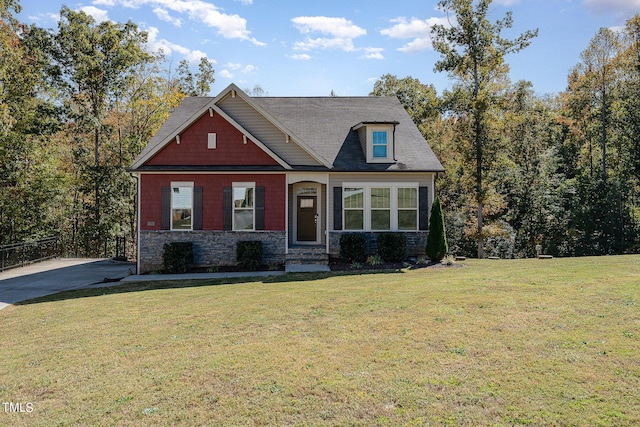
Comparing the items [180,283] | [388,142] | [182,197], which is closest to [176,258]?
[180,283]

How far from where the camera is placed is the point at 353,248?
16.4 meters

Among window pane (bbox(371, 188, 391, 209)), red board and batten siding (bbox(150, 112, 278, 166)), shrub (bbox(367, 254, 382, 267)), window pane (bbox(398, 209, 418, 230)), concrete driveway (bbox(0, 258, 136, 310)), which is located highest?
red board and batten siding (bbox(150, 112, 278, 166))

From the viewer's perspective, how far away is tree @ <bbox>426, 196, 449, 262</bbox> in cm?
1556

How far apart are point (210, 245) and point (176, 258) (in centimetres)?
134

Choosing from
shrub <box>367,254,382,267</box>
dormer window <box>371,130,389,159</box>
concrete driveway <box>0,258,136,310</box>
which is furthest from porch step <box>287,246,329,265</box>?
concrete driveway <box>0,258,136,310</box>

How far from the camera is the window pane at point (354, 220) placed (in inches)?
666

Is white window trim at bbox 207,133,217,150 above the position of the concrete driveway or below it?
above

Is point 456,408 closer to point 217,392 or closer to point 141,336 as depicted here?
point 217,392

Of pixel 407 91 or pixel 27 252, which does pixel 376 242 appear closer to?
pixel 27 252

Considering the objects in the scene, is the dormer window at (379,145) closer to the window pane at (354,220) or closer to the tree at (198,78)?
the window pane at (354,220)

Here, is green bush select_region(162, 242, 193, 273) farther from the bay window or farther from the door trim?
the bay window

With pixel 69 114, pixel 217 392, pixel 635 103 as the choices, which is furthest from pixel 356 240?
pixel 635 103

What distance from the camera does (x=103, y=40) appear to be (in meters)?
25.0

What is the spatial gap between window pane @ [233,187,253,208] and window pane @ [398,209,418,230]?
19.7ft
